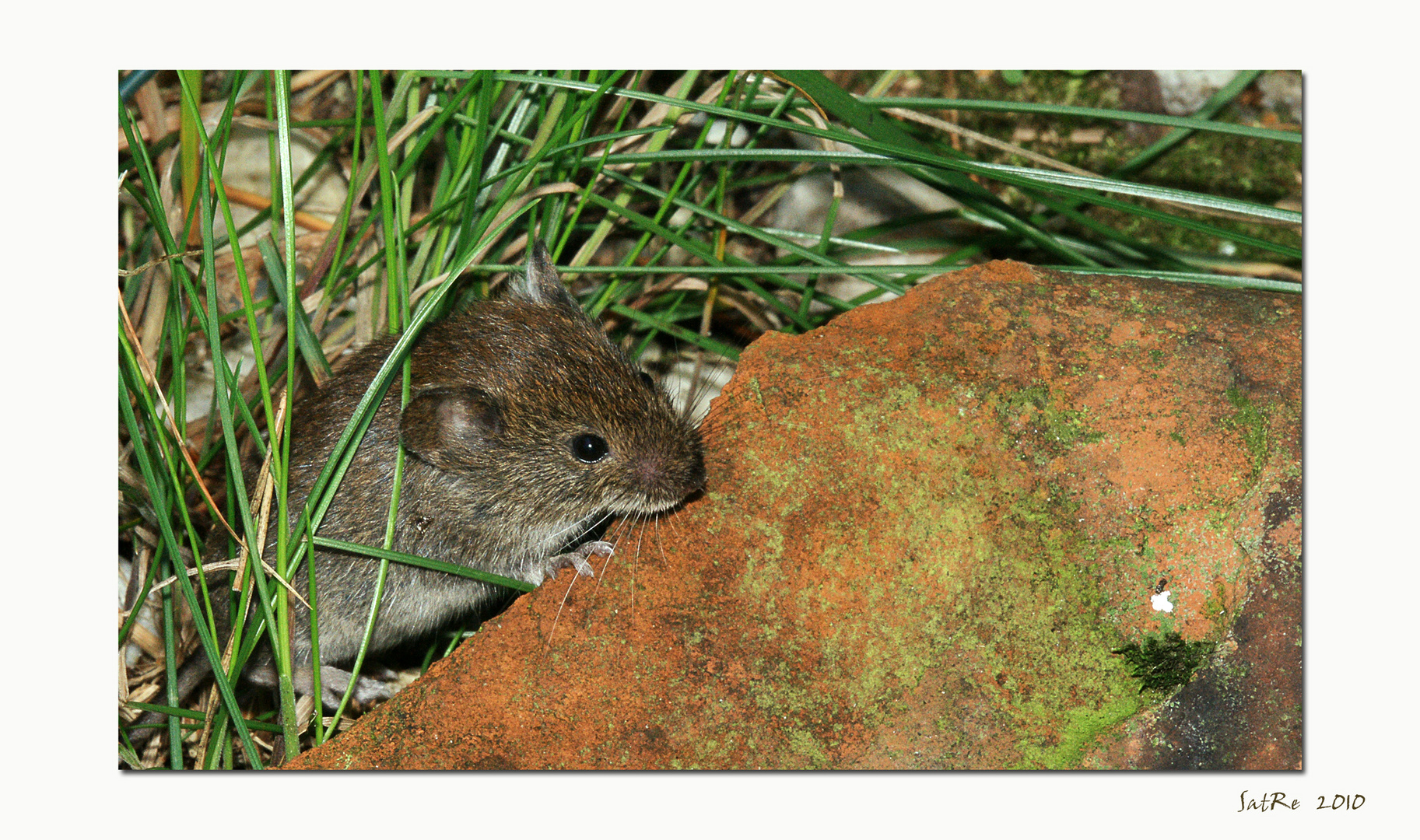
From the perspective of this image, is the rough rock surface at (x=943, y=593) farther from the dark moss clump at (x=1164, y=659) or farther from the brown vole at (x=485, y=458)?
the brown vole at (x=485, y=458)

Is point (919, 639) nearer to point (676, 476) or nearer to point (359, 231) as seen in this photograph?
point (676, 476)

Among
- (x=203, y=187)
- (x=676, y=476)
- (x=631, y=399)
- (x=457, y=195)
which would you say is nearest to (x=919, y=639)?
(x=676, y=476)

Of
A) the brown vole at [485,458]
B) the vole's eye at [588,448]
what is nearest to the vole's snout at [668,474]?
the brown vole at [485,458]

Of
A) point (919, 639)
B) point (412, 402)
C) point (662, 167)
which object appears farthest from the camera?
point (662, 167)

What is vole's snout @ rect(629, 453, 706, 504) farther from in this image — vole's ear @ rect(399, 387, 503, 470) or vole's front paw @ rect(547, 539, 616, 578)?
vole's ear @ rect(399, 387, 503, 470)

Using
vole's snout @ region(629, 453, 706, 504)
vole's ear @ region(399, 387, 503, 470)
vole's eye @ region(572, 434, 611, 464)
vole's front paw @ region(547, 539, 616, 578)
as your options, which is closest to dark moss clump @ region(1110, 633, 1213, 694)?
vole's snout @ region(629, 453, 706, 504)
